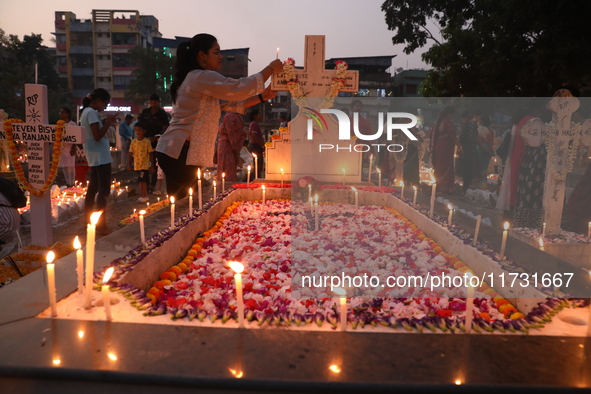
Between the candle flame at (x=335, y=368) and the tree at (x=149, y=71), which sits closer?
the candle flame at (x=335, y=368)

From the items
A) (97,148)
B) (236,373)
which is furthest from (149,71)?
(236,373)

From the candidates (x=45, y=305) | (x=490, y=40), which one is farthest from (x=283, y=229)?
(x=490, y=40)

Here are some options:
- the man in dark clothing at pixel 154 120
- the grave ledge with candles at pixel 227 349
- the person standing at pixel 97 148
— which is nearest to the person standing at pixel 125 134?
the man in dark clothing at pixel 154 120

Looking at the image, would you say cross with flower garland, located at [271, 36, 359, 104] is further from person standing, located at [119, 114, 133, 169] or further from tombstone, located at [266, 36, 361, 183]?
person standing, located at [119, 114, 133, 169]

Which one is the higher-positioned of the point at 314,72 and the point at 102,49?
the point at 102,49

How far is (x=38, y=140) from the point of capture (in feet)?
14.6

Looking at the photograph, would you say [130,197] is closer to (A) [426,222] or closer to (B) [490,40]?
(A) [426,222]

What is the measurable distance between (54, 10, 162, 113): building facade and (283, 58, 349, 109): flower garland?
4516 centimetres

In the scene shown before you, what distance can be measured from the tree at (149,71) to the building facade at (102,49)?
9492 mm

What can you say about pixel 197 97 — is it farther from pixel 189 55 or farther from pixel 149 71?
pixel 149 71

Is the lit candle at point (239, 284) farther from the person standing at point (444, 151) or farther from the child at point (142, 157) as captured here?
the person standing at point (444, 151)

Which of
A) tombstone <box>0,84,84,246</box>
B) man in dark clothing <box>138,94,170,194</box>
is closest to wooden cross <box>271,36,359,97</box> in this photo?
man in dark clothing <box>138,94,170,194</box>

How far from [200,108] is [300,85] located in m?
4.85

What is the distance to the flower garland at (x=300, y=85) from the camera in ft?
27.2
